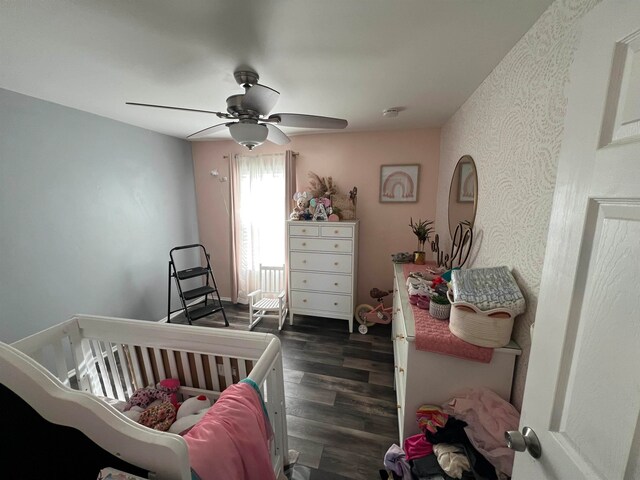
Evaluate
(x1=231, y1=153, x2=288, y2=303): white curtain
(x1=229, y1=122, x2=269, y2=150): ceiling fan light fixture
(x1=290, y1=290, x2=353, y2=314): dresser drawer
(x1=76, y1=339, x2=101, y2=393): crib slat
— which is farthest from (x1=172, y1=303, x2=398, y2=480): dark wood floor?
(x1=229, y1=122, x2=269, y2=150): ceiling fan light fixture

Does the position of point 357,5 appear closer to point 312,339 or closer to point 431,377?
point 431,377

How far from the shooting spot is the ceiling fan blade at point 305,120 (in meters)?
1.50

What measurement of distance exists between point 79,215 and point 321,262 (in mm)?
2333

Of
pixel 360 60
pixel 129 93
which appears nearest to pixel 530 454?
pixel 360 60

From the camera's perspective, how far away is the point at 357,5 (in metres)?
0.95

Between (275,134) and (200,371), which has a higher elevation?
(275,134)

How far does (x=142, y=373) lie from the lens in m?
1.42

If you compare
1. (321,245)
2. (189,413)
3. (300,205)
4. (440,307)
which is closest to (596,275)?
(440,307)

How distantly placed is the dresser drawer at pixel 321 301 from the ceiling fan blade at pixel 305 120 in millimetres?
1841

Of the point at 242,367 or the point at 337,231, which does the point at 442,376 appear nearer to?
the point at 242,367

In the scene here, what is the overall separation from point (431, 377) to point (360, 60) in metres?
1.72

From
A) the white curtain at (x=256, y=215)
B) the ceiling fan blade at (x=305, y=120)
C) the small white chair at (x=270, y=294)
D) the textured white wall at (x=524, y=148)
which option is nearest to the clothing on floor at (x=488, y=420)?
the textured white wall at (x=524, y=148)

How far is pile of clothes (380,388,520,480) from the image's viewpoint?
871mm

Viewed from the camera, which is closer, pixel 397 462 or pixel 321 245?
pixel 397 462
